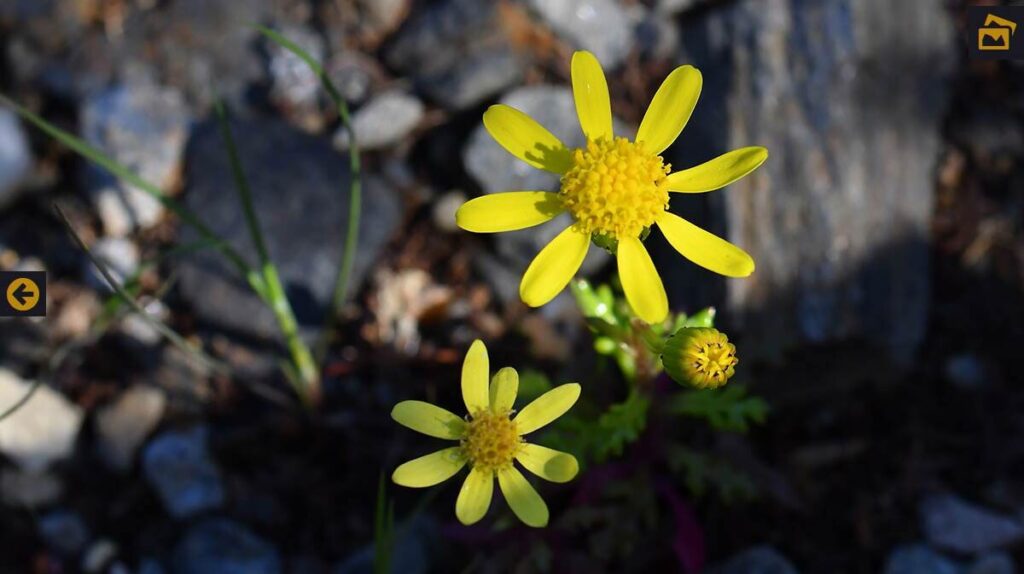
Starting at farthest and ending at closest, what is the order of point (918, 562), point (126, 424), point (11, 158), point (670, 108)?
point (11, 158) < point (126, 424) < point (918, 562) < point (670, 108)

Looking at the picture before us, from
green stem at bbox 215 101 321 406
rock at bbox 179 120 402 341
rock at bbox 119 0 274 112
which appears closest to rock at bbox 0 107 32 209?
rock at bbox 119 0 274 112

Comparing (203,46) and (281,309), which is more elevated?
(203,46)

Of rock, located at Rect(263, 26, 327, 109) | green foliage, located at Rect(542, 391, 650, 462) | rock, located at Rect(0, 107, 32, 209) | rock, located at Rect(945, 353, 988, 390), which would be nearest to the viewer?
green foliage, located at Rect(542, 391, 650, 462)

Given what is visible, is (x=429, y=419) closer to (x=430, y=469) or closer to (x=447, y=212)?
(x=430, y=469)

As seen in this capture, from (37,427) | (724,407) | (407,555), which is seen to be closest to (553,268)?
(724,407)

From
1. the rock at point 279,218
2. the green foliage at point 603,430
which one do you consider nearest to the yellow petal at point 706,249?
the green foliage at point 603,430

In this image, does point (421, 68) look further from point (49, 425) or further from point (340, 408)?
point (49, 425)

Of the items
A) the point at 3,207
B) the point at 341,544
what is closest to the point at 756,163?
the point at 341,544

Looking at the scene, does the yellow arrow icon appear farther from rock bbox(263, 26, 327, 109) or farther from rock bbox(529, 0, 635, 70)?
rock bbox(529, 0, 635, 70)
